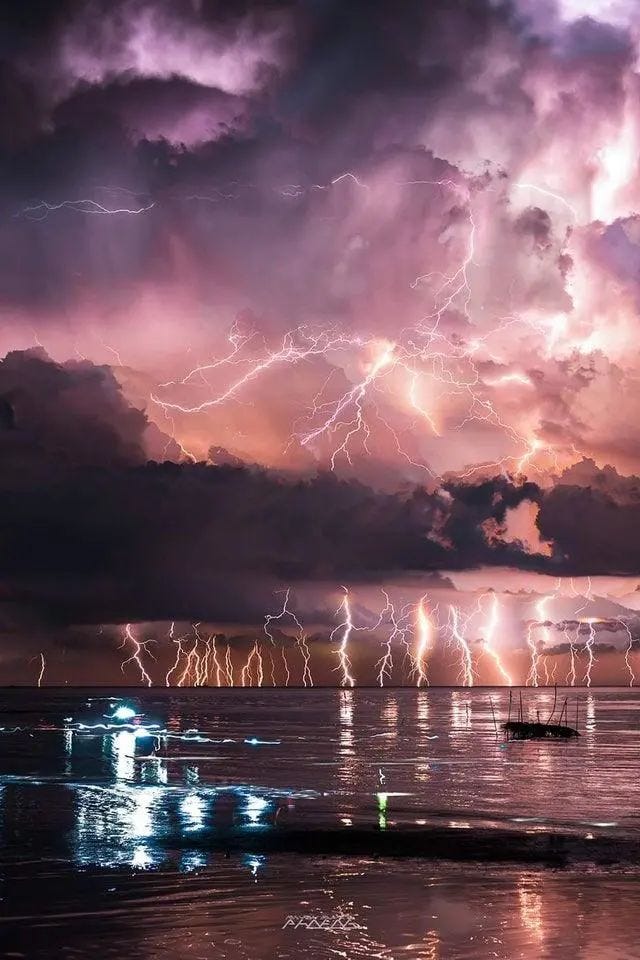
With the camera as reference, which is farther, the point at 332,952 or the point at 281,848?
the point at 281,848

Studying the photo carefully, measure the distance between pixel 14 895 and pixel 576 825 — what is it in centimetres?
1994

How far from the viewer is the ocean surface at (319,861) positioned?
63.8 ft

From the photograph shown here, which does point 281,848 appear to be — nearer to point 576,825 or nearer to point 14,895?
point 14,895

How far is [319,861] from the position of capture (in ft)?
92.9

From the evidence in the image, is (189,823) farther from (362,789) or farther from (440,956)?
(440,956)

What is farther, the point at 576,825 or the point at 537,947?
the point at 576,825

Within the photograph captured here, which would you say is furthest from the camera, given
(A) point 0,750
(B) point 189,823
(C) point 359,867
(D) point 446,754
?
(A) point 0,750

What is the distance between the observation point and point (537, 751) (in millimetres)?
81875

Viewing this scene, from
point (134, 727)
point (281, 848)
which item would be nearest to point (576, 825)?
point (281, 848)

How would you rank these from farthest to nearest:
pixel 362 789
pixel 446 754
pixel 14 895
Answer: pixel 446 754
pixel 362 789
pixel 14 895

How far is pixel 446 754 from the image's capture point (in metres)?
75.1

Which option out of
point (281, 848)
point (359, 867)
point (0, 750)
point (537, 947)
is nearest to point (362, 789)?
point (281, 848)

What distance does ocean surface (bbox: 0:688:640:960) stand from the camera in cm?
1945

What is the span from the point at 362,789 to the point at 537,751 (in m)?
35.7
